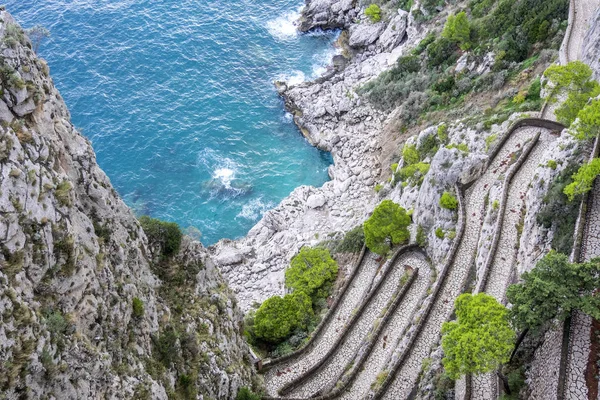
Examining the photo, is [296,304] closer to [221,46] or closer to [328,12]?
[221,46]

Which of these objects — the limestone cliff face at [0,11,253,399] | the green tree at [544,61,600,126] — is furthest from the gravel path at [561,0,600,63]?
the limestone cliff face at [0,11,253,399]

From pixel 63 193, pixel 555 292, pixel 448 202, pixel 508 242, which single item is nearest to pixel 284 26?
pixel 448 202

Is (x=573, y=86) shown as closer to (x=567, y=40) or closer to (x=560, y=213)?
(x=567, y=40)

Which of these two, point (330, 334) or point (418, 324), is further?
point (330, 334)

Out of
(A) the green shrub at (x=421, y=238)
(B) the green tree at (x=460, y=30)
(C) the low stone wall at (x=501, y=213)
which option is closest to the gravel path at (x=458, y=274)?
(C) the low stone wall at (x=501, y=213)

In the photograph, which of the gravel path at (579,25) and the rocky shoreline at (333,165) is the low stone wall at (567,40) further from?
the rocky shoreline at (333,165)

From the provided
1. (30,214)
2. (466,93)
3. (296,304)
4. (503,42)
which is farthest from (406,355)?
(503,42)
